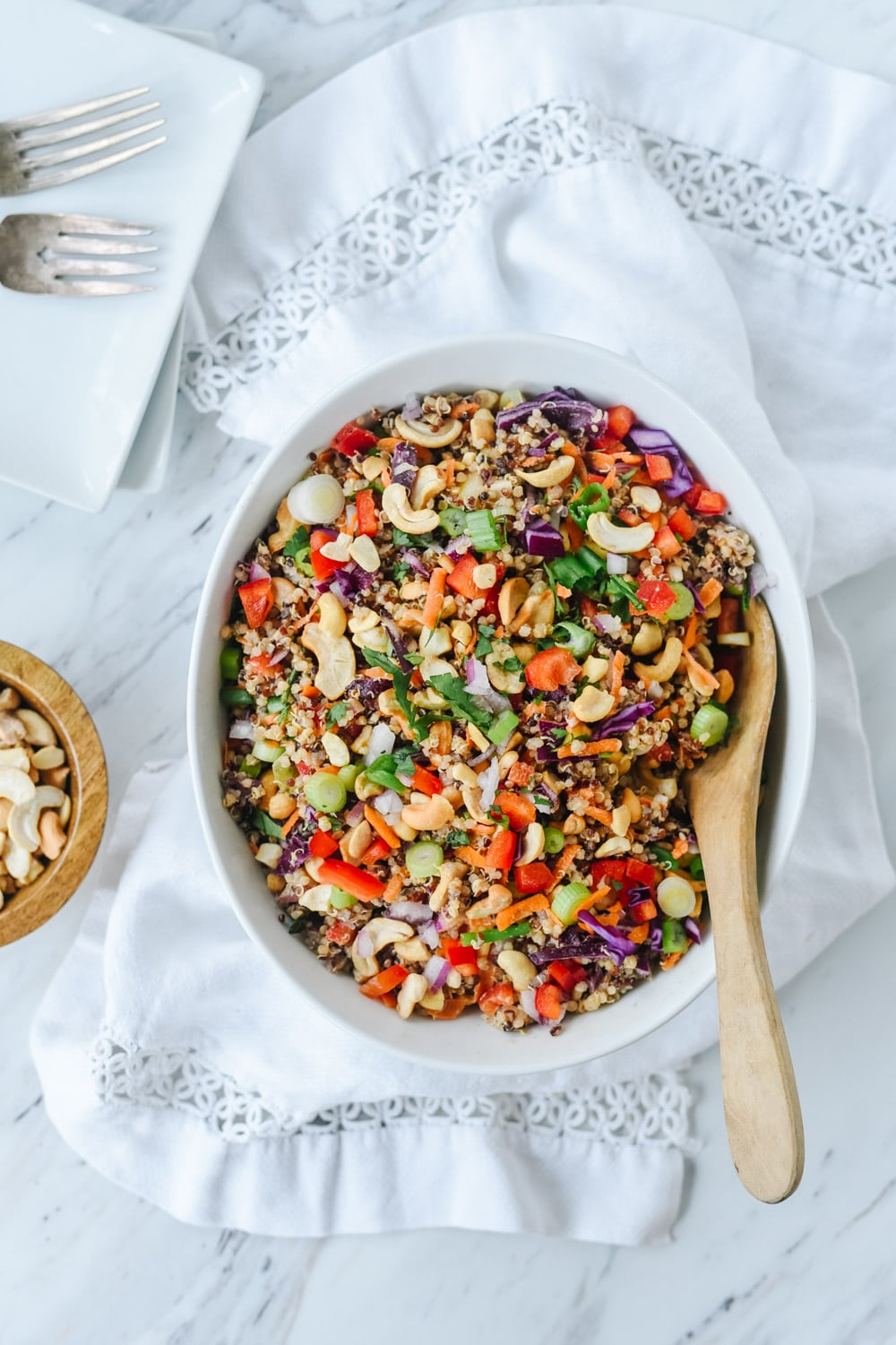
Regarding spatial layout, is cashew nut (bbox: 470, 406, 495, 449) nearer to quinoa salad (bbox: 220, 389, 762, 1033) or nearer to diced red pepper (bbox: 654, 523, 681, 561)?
quinoa salad (bbox: 220, 389, 762, 1033)

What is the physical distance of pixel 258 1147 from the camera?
261cm

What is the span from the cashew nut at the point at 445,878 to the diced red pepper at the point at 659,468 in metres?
0.81

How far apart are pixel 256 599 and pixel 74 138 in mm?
1140

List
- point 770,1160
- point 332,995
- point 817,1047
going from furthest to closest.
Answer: point 817,1047
point 332,995
point 770,1160

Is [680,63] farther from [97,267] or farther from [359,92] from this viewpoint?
[97,267]

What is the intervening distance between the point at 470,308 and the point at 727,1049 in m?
1.63

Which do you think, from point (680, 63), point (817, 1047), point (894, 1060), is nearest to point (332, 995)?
point (817, 1047)

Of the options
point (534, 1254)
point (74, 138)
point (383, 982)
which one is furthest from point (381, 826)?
point (74, 138)

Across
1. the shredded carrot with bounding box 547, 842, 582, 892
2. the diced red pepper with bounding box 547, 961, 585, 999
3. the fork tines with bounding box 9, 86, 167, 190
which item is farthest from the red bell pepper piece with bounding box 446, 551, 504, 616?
the fork tines with bounding box 9, 86, 167, 190

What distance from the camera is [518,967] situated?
2.10 m

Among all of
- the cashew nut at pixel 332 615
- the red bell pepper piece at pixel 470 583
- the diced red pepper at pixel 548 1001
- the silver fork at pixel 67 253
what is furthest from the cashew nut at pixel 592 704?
the silver fork at pixel 67 253

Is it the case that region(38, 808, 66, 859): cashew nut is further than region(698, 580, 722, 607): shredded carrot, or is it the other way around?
region(38, 808, 66, 859): cashew nut

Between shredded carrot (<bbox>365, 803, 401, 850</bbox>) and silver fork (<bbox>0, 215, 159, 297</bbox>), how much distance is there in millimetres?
1242

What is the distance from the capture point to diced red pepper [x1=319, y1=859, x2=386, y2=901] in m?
2.08
